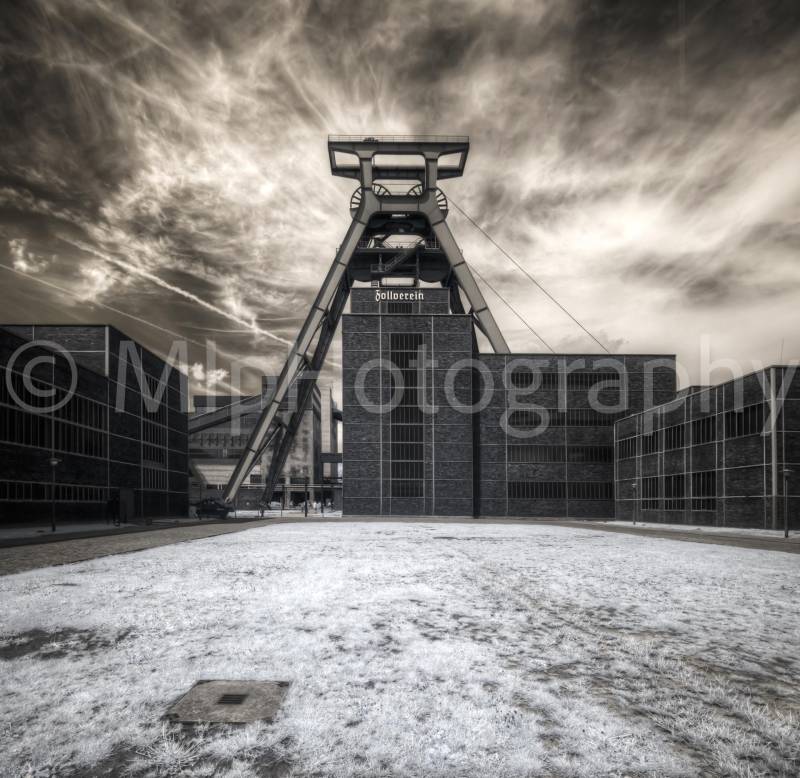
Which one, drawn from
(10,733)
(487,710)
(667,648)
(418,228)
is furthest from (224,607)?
(418,228)

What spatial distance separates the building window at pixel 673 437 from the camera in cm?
4134

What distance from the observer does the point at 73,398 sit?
36750 mm

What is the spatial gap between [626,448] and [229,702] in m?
51.4

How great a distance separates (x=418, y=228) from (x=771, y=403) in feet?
128

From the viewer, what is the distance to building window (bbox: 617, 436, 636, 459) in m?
49.8

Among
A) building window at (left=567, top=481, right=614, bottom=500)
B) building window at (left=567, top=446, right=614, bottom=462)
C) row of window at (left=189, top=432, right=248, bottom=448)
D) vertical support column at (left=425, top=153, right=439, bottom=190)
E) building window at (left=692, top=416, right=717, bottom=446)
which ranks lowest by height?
building window at (left=567, top=481, right=614, bottom=500)

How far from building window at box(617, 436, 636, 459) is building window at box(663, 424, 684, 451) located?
5995 mm

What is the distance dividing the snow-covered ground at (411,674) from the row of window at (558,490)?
146 ft

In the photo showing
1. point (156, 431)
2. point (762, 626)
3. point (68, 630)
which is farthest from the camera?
point (156, 431)

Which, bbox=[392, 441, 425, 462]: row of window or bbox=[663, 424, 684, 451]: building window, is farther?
bbox=[392, 441, 425, 462]: row of window

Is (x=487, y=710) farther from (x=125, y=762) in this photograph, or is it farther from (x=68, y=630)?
(x=68, y=630)

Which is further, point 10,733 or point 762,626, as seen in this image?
point 762,626

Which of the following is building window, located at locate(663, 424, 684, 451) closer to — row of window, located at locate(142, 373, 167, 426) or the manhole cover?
row of window, located at locate(142, 373, 167, 426)

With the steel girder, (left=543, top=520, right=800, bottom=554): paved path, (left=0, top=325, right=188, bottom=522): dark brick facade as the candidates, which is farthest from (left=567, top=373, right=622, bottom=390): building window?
(left=0, top=325, right=188, bottom=522): dark brick facade
